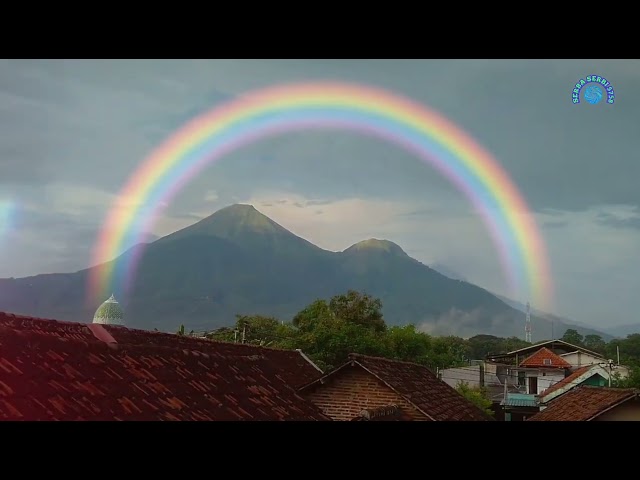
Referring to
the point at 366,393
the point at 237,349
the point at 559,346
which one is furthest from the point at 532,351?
the point at 366,393

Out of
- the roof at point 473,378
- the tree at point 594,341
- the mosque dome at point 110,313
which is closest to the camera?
the mosque dome at point 110,313

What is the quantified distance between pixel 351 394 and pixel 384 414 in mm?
1613

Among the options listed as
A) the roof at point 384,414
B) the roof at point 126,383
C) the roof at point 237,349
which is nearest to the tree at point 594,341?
the roof at point 237,349

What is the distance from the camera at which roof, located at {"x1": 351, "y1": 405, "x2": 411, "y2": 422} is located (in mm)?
8312

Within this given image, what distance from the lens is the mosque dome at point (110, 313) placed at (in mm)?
23672

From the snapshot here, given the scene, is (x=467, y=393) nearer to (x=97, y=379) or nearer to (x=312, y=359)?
(x=312, y=359)

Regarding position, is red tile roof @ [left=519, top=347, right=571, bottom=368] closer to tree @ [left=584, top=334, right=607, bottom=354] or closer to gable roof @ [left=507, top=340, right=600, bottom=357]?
gable roof @ [left=507, top=340, right=600, bottom=357]

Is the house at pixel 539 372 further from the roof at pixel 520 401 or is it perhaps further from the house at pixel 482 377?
the roof at pixel 520 401

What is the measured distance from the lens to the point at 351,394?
10.7m

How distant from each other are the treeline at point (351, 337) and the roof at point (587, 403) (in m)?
8.66

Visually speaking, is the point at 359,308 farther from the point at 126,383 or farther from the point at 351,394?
the point at 126,383

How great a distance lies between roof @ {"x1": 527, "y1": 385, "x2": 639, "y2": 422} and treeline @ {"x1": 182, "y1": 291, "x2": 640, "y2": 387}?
8663 millimetres
